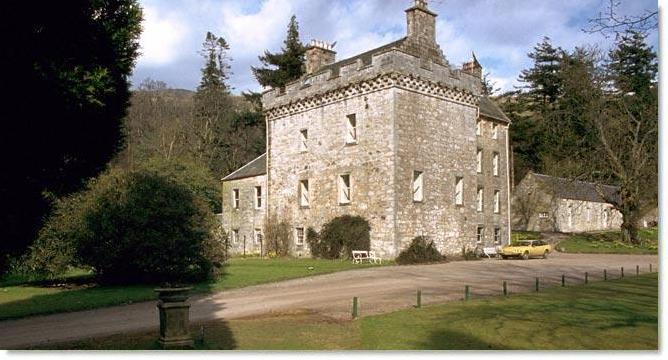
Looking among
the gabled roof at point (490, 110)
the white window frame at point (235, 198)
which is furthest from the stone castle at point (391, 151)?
the white window frame at point (235, 198)

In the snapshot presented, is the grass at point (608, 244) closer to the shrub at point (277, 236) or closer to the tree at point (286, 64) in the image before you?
the shrub at point (277, 236)

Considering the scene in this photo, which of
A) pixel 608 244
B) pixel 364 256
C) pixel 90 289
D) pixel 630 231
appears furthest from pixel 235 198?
pixel 630 231

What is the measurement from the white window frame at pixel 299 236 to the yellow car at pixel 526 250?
7978 millimetres

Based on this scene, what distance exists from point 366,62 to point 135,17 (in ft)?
45.7

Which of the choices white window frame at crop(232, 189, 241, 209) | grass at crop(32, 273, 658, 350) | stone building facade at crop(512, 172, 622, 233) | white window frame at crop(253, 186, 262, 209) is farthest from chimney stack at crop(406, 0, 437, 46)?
grass at crop(32, 273, 658, 350)

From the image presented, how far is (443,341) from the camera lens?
7.91 meters

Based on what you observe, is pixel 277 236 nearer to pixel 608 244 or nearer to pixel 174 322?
pixel 608 244

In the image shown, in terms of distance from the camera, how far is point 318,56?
27.6 m

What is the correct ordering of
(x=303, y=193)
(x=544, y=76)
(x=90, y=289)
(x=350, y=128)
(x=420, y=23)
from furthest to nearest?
1. (x=303, y=193)
2. (x=420, y=23)
3. (x=350, y=128)
4. (x=544, y=76)
5. (x=90, y=289)

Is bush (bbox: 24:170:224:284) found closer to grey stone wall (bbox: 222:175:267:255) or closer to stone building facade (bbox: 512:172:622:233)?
grey stone wall (bbox: 222:175:267:255)

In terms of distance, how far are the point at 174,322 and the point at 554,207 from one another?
31430 mm

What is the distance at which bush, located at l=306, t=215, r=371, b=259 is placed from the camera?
21.4 m

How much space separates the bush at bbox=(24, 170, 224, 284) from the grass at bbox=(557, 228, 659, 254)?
41.2ft

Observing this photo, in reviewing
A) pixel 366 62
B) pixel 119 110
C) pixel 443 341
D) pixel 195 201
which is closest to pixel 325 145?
pixel 366 62
